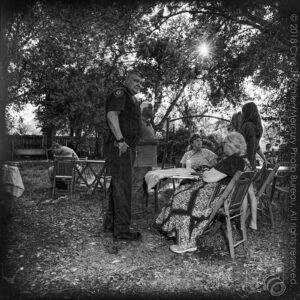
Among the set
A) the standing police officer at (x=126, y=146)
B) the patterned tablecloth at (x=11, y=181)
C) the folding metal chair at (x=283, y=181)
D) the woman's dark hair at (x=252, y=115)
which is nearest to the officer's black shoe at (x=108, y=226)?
the standing police officer at (x=126, y=146)

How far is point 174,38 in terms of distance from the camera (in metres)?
9.77

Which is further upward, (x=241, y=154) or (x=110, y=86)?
(x=110, y=86)

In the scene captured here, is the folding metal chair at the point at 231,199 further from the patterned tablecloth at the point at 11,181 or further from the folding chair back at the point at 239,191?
the patterned tablecloth at the point at 11,181

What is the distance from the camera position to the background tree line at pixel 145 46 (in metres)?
5.52

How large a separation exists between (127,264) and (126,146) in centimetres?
128

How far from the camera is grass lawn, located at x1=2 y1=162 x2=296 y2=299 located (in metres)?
2.67

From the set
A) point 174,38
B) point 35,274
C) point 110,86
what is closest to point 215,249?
point 35,274

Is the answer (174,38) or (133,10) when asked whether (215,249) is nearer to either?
(133,10)

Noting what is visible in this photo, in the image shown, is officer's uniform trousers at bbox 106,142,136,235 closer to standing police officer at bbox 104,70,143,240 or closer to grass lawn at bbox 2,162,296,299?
standing police officer at bbox 104,70,143,240

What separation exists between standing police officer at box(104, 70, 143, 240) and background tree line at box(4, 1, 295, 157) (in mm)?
1988

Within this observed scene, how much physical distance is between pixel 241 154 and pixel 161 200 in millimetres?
3435

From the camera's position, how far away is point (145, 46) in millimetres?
8727

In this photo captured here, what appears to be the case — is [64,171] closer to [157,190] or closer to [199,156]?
[157,190]

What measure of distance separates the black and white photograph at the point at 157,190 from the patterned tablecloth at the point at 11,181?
15 mm
